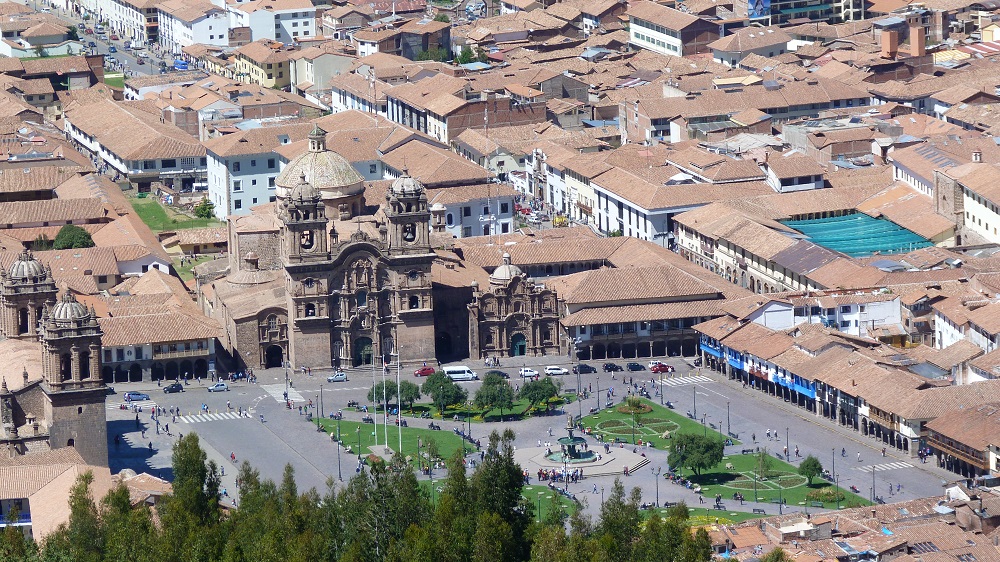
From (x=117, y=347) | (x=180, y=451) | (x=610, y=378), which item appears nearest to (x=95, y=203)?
(x=117, y=347)

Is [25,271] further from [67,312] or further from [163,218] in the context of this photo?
[163,218]

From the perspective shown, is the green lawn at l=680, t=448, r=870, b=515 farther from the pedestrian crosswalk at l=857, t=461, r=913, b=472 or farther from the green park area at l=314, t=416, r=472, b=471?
the green park area at l=314, t=416, r=472, b=471

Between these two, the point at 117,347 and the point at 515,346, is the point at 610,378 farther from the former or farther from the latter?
the point at 117,347

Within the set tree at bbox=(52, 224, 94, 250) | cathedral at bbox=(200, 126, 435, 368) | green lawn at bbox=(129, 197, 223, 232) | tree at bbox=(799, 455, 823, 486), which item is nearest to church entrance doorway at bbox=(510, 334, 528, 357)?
cathedral at bbox=(200, 126, 435, 368)

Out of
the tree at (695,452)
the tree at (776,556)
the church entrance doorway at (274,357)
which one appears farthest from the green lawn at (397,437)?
the tree at (776,556)

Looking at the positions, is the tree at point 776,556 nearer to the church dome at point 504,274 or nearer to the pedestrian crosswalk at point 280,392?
the pedestrian crosswalk at point 280,392

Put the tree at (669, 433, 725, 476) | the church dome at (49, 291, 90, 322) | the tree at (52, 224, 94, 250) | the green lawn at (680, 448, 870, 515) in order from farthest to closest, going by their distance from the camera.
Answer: the tree at (52, 224, 94, 250), the tree at (669, 433, 725, 476), the green lawn at (680, 448, 870, 515), the church dome at (49, 291, 90, 322)
